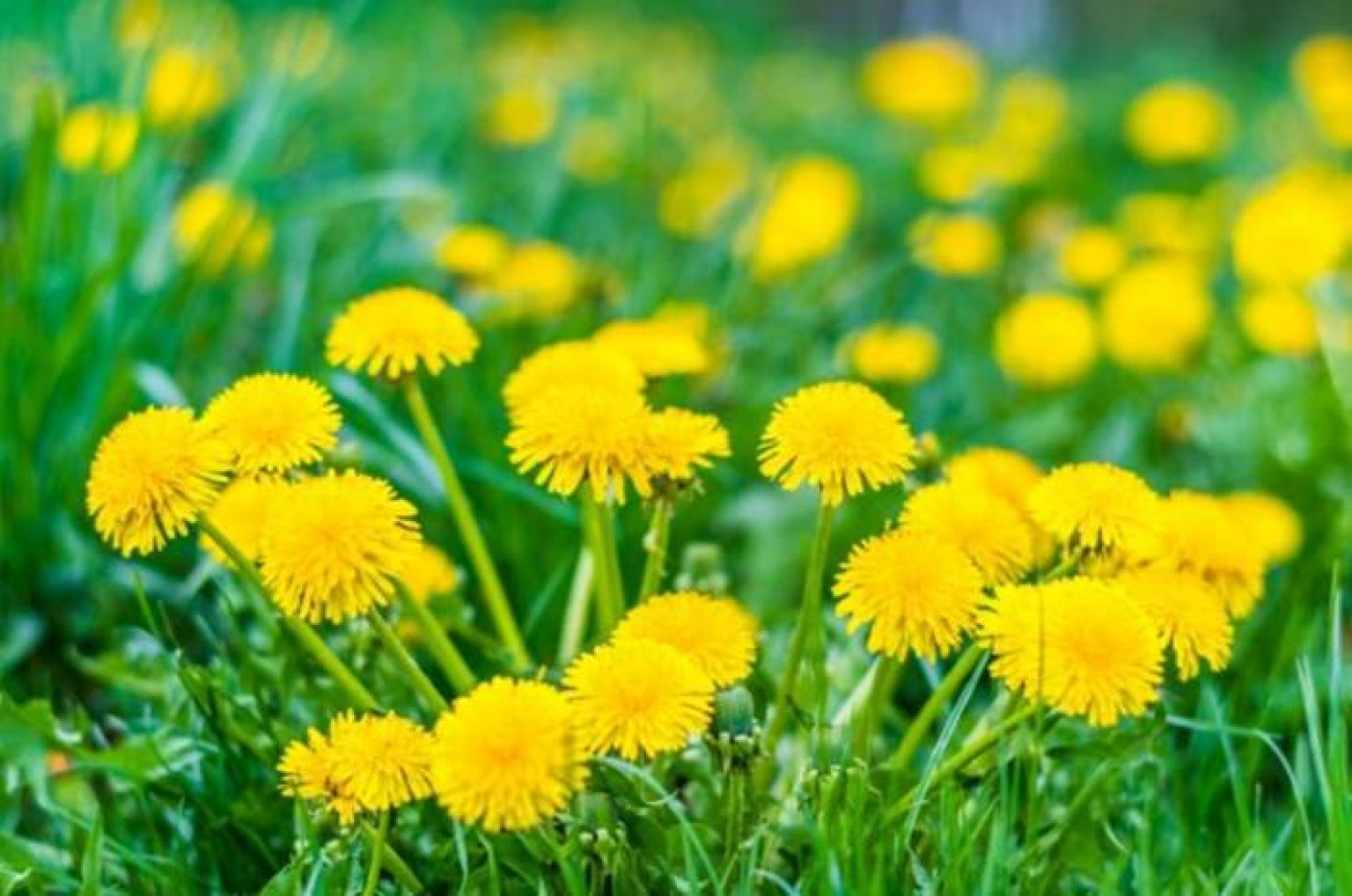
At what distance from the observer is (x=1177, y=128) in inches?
154

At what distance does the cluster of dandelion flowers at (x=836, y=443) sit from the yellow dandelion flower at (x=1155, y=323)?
1.49m

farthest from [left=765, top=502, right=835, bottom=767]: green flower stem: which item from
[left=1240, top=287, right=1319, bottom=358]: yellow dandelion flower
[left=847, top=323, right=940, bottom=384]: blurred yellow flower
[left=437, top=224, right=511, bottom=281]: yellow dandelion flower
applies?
[left=1240, top=287, right=1319, bottom=358]: yellow dandelion flower

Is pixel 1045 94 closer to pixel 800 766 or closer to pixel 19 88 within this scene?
pixel 19 88

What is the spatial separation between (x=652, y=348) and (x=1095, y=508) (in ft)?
1.62

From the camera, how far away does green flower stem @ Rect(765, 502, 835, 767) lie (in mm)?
1304

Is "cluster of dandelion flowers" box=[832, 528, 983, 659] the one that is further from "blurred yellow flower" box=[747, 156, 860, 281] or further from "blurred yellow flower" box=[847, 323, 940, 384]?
"blurred yellow flower" box=[747, 156, 860, 281]

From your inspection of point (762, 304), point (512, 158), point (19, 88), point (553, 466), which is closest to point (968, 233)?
point (762, 304)

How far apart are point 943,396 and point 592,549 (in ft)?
3.97

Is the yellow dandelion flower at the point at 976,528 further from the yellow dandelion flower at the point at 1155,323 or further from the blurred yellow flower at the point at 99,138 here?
the yellow dandelion flower at the point at 1155,323

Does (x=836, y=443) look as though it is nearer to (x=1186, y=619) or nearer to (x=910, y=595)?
(x=910, y=595)

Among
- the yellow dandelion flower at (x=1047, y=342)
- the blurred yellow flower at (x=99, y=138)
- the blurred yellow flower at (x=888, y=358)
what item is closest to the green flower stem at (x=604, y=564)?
the blurred yellow flower at (x=888, y=358)

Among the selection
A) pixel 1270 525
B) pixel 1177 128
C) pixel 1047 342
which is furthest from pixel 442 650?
pixel 1177 128

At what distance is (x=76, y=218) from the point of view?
2373 mm

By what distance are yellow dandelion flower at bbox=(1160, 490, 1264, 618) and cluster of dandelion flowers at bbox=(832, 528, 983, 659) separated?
0.22 m
